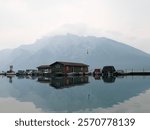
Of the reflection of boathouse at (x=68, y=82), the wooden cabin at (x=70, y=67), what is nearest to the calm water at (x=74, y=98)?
the reflection of boathouse at (x=68, y=82)

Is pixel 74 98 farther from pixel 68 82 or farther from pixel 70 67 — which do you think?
pixel 68 82

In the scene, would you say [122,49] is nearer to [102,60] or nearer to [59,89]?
[102,60]

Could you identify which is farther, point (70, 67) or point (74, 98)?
point (70, 67)

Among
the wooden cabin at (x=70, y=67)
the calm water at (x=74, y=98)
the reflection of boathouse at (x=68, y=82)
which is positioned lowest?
the calm water at (x=74, y=98)

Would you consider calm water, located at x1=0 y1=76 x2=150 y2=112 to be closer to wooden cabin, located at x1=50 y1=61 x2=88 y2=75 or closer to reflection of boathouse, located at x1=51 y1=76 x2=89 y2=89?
reflection of boathouse, located at x1=51 y1=76 x2=89 y2=89

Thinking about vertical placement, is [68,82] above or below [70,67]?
below

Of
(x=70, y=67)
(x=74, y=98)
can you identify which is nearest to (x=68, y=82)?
(x=70, y=67)

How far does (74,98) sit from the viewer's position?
13641mm

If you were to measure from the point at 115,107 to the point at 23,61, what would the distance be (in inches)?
201

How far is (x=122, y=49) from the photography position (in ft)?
45.1

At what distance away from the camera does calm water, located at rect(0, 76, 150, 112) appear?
460 inches

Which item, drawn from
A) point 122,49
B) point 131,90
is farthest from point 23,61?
point 131,90

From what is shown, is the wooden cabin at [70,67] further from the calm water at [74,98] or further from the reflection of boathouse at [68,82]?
the calm water at [74,98]

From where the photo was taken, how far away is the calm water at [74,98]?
38.4 feet
